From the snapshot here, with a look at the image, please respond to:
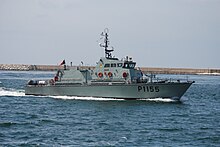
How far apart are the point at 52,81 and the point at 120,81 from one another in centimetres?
941

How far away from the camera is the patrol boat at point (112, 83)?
43531 millimetres

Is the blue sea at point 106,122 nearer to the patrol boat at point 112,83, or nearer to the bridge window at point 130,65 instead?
the patrol boat at point 112,83

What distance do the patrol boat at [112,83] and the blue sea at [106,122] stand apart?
84 centimetres

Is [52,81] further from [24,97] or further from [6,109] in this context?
[6,109]

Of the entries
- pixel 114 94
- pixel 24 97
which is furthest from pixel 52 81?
pixel 114 94

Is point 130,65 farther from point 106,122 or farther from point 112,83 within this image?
point 106,122

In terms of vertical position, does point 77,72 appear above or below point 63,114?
above

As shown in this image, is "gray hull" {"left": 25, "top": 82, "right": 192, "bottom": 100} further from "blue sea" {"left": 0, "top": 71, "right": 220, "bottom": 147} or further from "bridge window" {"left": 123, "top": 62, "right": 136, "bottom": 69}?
"bridge window" {"left": 123, "top": 62, "right": 136, "bottom": 69}

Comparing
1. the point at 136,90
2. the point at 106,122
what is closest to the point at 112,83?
the point at 136,90

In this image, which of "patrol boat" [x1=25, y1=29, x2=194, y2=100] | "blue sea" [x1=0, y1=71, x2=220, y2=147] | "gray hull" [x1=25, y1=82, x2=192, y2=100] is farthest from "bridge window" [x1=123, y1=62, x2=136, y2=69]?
"blue sea" [x1=0, y1=71, x2=220, y2=147]

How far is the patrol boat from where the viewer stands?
143 ft

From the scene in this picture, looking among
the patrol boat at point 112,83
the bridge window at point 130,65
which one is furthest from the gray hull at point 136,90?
the bridge window at point 130,65

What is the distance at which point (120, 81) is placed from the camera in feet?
146

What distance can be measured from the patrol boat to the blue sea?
0.84 meters
